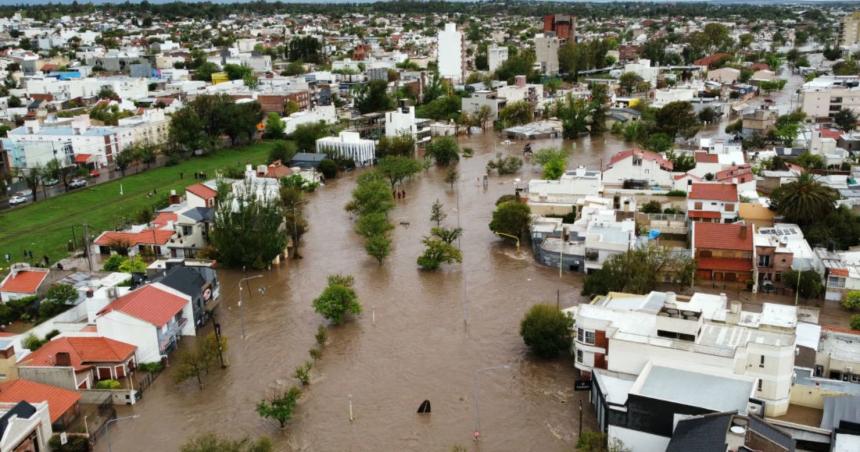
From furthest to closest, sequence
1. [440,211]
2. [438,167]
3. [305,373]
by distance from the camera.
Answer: [438,167]
[440,211]
[305,373]

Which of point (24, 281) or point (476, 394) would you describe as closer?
point (476, 394)

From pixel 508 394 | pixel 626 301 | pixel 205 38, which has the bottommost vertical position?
pixel 508 394

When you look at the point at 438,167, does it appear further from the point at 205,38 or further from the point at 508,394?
the point at 205,38

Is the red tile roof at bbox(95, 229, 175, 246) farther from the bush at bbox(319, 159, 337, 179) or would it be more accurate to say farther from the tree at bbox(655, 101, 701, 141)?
the tree at bbox(655, 101, 701, 141)

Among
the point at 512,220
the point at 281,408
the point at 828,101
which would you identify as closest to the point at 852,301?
the point at 512,220

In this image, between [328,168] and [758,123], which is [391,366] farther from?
[758,123]

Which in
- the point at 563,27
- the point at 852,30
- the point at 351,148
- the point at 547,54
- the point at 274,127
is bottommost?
the point at 351,148

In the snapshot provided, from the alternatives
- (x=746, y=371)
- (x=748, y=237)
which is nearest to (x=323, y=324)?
(x=746, y=371)
